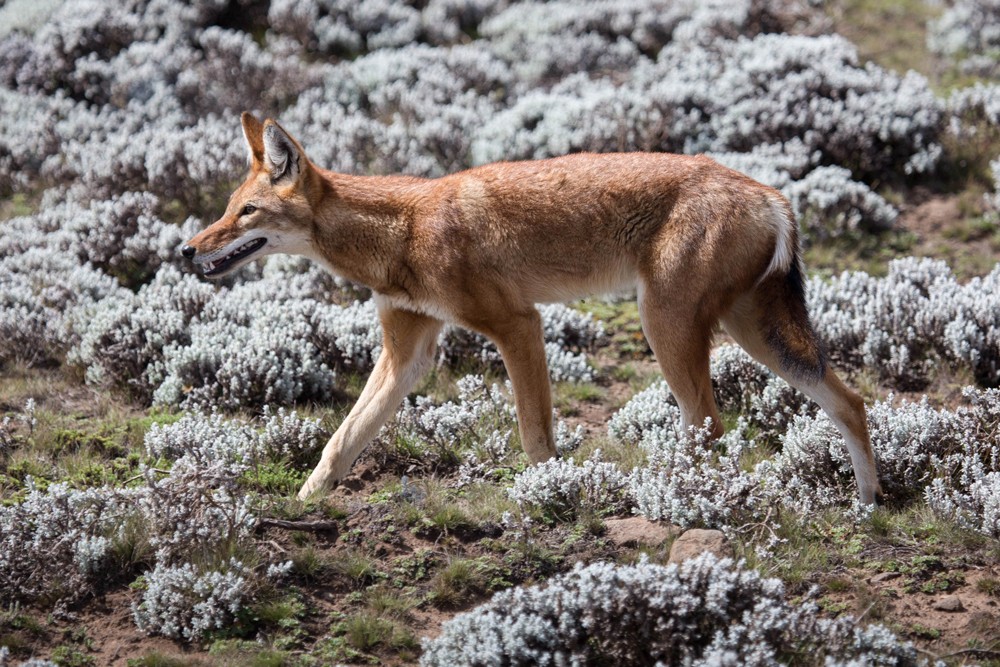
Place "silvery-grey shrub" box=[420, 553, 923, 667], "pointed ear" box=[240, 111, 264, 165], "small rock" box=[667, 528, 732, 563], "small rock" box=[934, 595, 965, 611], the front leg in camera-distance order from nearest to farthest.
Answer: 1. "silvery-grey shrub" box=[420, 553, 923, 667]
2. "small rock" box=[934, 595, 965, 611]
3. "small rock" box=[667, 528, 732, 563]
4. the front leg
5. "pointed ear" box=[240, 111, 264, 165]

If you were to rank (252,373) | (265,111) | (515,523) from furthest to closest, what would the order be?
(265,111)
(252,373)
(515,523)

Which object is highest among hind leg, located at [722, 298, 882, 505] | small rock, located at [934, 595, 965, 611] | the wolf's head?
the wolf's head

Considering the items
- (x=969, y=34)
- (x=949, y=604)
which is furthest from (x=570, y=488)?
(x=969, y=34)

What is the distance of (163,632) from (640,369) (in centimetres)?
439

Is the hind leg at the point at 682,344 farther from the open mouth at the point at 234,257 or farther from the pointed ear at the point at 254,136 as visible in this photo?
the pointed ear at the point at 254,136

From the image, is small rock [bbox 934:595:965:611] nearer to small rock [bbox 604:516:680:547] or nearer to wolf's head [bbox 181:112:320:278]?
small rock [bbox 604:516:680:547]

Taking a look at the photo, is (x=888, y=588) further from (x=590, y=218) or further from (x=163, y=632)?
(x=163, y=632)

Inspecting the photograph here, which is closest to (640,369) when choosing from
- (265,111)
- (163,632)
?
(163,632)

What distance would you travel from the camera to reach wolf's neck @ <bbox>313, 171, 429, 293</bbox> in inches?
228

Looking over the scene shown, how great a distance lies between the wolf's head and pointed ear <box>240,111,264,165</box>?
114mm

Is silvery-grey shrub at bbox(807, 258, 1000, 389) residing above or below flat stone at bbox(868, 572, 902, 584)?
above

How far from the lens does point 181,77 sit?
41.0ft

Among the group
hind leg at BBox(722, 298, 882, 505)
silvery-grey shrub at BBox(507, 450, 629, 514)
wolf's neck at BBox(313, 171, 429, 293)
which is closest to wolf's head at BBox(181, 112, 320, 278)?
wolf's neck at BBox(313, 171, 429, 293)

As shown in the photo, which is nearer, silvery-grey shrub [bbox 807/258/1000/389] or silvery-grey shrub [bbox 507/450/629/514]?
silvery-grey shrub [bbox 507/450/629/514]
